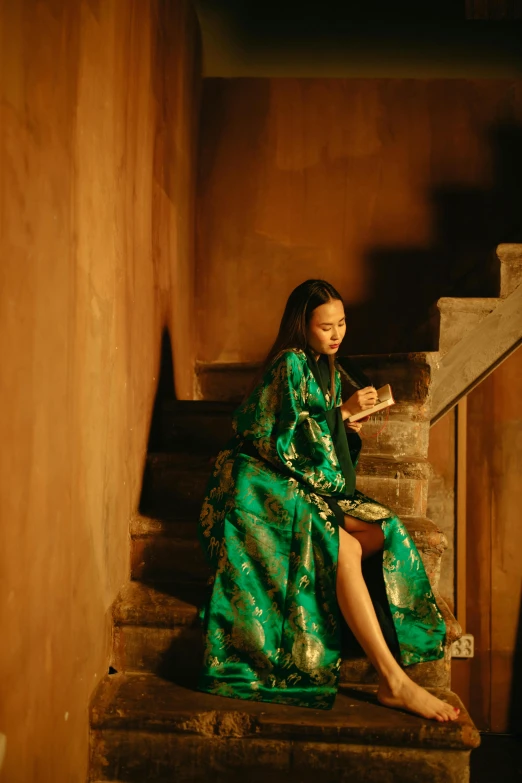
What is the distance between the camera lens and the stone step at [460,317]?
269cm

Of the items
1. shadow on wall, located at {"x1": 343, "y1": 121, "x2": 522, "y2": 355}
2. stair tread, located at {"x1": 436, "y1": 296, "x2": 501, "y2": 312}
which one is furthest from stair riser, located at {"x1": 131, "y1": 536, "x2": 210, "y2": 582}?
shadow on wall, located at {"x1": 343, "y1": 121, "x2": 522, "y2": 355}

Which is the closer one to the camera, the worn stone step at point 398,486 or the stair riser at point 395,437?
the worn stone step at point 398,486

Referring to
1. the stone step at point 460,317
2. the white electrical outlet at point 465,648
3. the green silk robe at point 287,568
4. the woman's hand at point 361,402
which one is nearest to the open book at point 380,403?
the woman's hand at point 361,402

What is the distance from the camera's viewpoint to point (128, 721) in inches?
69.6

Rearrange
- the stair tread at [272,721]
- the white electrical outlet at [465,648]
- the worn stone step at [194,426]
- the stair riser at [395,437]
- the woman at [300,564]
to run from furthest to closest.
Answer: the white electrical outlet at [465,648]
the worn stone step at [194,426]
the stair riser at [395,437]
the woman at [300,564]
the stair tread at [272,721]

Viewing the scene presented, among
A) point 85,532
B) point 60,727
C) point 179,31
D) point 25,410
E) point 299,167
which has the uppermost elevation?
point 179,31

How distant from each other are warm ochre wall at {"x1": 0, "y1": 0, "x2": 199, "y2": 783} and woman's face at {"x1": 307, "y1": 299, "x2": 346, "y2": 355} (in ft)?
1.85

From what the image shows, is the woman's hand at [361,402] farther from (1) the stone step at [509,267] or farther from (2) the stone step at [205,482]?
(1) the stone step at [509,267]

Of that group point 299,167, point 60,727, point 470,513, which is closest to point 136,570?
point 60,727

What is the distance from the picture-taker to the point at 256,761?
1768mm

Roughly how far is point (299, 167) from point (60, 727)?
120 inches

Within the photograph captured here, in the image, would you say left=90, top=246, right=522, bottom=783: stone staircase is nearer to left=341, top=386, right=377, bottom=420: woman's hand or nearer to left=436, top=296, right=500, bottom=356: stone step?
left=436, top=296, right=500, bottom=356: stone step

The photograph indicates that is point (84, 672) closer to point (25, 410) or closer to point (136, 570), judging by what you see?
point (136, 570)

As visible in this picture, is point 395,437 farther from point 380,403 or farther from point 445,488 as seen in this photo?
point 445,488
